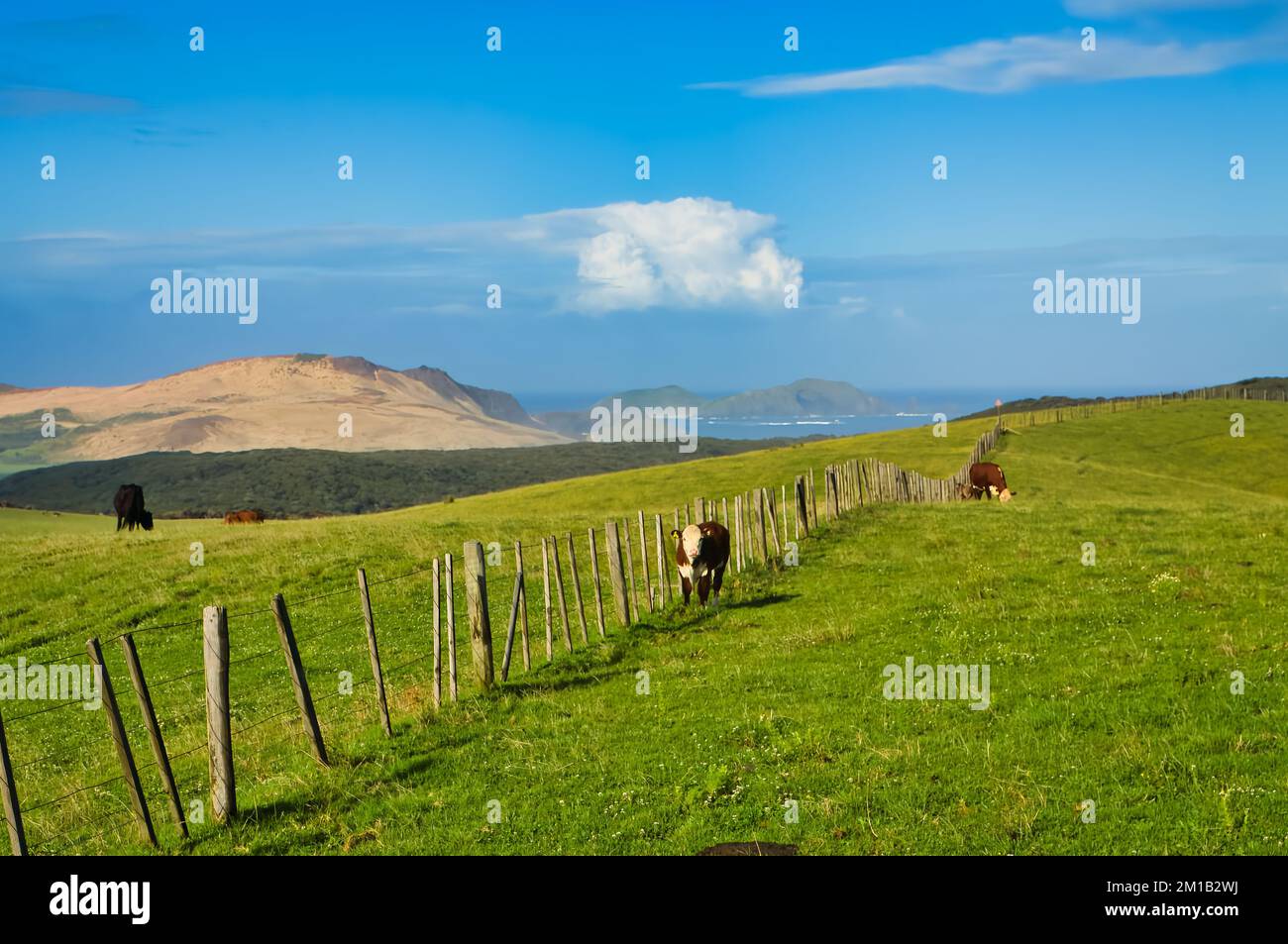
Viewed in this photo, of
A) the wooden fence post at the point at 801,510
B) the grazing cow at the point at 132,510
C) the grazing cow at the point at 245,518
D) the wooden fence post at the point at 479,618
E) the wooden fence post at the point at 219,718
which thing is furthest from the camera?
the grazing cow at the point at 245,518

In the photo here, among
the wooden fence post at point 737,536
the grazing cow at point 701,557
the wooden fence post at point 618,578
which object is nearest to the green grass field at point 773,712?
the wooden fence post at point 618,578

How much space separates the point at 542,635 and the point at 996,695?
419 inches

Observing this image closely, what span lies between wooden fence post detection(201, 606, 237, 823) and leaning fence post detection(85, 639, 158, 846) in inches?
31.0

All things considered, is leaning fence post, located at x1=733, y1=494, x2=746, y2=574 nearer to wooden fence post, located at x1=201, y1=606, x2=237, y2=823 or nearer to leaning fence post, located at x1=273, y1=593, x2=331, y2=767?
leaning fence post, located at x1=273, y1=593, x2=331, y2=767

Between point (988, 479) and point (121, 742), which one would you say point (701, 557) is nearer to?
point (121, 742)

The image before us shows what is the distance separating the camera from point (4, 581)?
33625 mm

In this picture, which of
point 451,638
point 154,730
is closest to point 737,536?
point 451,638

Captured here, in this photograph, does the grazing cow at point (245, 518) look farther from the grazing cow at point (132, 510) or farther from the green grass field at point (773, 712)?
the green grass field at point (773, 712)

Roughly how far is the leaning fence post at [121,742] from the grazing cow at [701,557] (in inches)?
537

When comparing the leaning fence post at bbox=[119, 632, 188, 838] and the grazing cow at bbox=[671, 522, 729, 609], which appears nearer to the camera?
the leaning fence post at bbox=[119, 632, 188, 838]

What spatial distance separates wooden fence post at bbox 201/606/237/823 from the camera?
38.1 ft

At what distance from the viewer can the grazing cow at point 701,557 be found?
2300 centimetres

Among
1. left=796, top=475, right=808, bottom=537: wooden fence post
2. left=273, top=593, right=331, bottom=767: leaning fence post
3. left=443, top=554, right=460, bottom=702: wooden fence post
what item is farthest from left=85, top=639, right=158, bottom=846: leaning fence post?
left=796, top=475, right=808, bottom=537: wooden fence post
